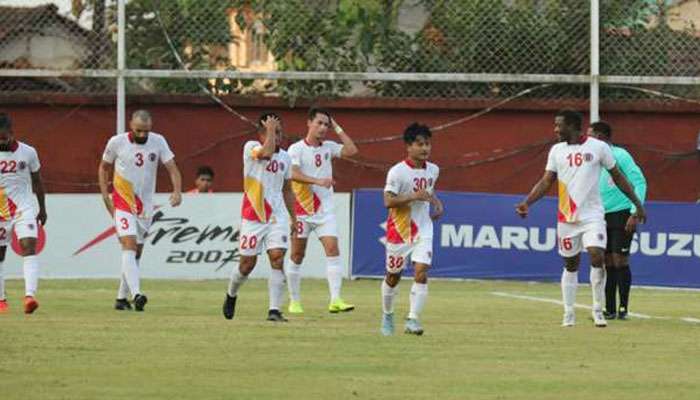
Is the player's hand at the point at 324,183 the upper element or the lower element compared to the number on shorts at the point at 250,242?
upper

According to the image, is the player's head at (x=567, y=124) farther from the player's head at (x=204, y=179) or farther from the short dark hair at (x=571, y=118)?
the player's head at (x=204, y=179)

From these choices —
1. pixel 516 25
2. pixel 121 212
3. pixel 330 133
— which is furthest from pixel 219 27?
pixel 121 212

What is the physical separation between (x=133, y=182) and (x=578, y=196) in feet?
16.3

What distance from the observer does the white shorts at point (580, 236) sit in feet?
60.8

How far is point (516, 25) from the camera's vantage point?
31219 mm

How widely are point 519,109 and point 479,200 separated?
320 centimetres

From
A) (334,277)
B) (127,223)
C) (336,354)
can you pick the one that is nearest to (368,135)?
(334,277)

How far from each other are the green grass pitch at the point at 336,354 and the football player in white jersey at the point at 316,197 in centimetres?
47

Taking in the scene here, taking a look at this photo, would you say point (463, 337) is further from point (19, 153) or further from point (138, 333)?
point (19, 153)

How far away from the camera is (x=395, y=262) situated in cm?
1694

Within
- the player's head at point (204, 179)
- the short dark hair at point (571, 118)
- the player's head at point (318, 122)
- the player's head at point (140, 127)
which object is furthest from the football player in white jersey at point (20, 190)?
the player's head at point (204, 179)

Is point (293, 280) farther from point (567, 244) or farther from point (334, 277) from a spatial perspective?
point (567, 244)

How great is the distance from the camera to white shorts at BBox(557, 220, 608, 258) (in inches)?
730

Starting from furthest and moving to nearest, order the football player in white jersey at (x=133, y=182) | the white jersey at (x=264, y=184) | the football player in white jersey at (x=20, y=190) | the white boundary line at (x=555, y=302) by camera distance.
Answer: the football player in white jersey at (x=133, y=182)
the white boundary line at (x=555, y=302)
the football player in white jersey at (x=20, y=190)
the white jersey at (x=264, y=184)
